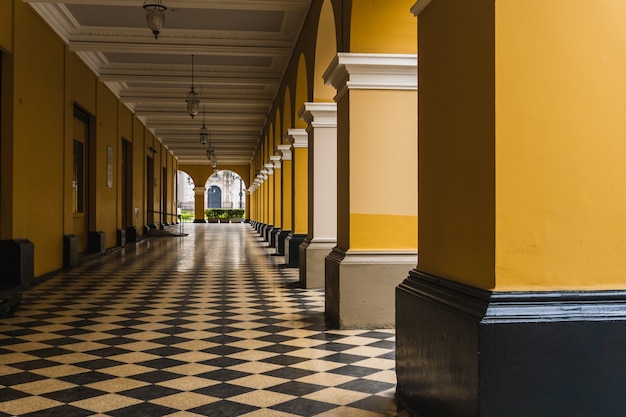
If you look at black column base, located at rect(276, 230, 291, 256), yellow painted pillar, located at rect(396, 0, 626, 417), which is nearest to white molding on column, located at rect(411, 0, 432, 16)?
yellow painted pillar, located at rect(396, 0, 626, 417)

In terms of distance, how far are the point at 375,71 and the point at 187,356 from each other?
3961 millimetres

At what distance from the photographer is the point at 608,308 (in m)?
3.36

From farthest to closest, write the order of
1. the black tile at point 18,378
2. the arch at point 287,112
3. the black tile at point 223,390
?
the arch at point 287,112 < the black tile at point 18,378 < the black tile at point 223,390

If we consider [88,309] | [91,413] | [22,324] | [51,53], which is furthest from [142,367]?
[51,53]

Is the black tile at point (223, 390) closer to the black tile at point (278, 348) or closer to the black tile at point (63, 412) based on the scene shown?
the black tile at point (63, 412)

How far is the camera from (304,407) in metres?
4.52

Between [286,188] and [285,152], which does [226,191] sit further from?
[285,152]

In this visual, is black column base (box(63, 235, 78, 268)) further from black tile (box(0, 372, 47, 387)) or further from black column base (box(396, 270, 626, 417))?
black column base (box(396, 270, 626, 417))

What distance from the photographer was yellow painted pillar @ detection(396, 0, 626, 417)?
3.28 metres

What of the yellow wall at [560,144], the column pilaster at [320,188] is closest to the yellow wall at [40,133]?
the column pilaster at [320,188]

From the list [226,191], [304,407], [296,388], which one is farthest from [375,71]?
[226,191]

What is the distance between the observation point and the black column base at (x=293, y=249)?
14672 mm

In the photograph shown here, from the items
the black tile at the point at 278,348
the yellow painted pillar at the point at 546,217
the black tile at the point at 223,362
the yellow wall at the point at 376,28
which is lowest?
the black tile at the point at 278,348

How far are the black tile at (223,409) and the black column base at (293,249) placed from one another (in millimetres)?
10038
